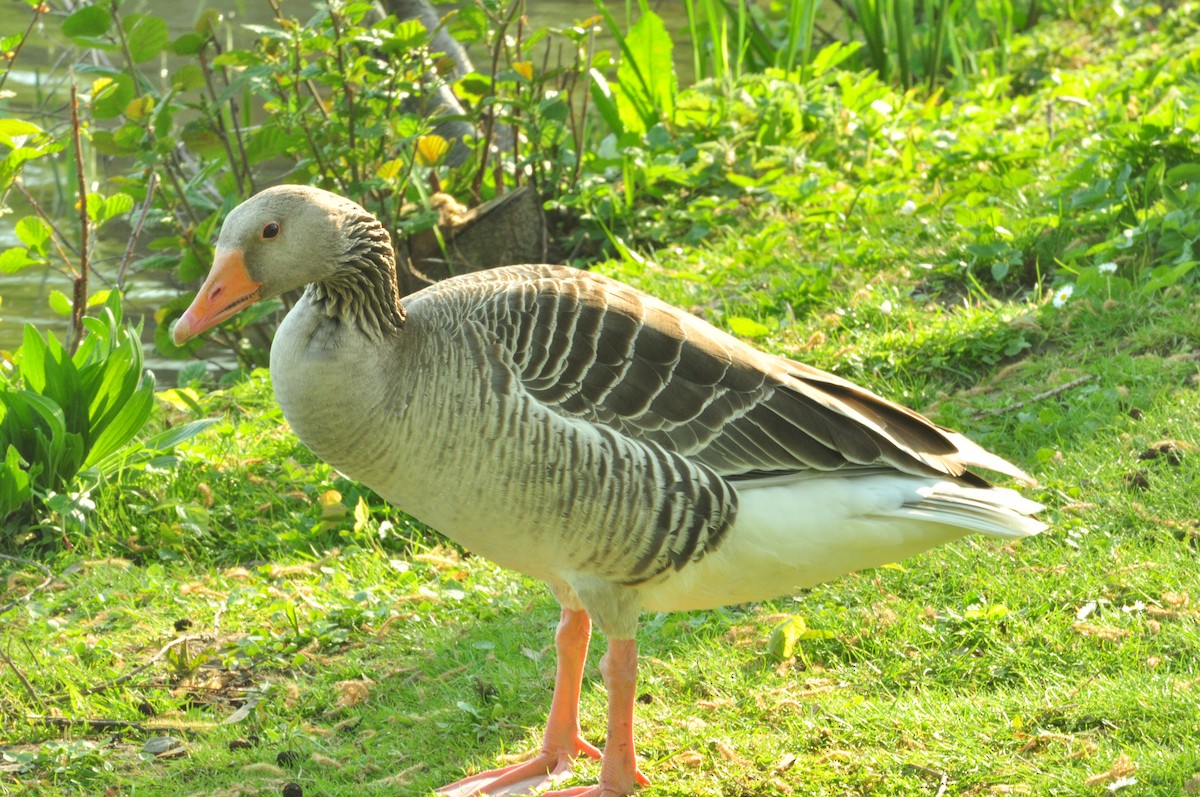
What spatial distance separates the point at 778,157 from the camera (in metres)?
7.70

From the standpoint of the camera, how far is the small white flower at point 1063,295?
18.7 ft

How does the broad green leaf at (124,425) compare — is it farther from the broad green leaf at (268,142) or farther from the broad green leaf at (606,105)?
the broad green leaf at (606,105)

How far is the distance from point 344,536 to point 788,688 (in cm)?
214

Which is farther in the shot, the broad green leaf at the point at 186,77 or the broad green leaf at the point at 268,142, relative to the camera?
the broad green leaf at the point at 268,142

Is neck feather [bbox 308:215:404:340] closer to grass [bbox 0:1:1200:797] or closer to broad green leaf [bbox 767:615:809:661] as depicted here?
grass [bbox 0:1:1200:797]

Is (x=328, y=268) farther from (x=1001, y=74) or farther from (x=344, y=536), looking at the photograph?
(x=1001, y=74)

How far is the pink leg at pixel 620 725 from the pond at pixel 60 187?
3759mm

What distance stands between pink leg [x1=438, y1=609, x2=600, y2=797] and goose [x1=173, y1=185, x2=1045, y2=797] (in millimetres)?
66

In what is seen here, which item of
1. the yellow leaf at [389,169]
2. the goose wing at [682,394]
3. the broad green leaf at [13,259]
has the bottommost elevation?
the goose wing at [682,394]

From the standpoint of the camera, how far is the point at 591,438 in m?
3.53

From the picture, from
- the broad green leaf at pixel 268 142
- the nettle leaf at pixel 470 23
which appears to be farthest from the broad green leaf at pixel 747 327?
the broad green leaf at pixel 268 142

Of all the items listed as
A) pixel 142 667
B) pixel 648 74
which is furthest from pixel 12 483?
pixel 648 74

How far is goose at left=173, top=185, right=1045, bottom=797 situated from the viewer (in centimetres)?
350

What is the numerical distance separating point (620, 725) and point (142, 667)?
6.29 feet
